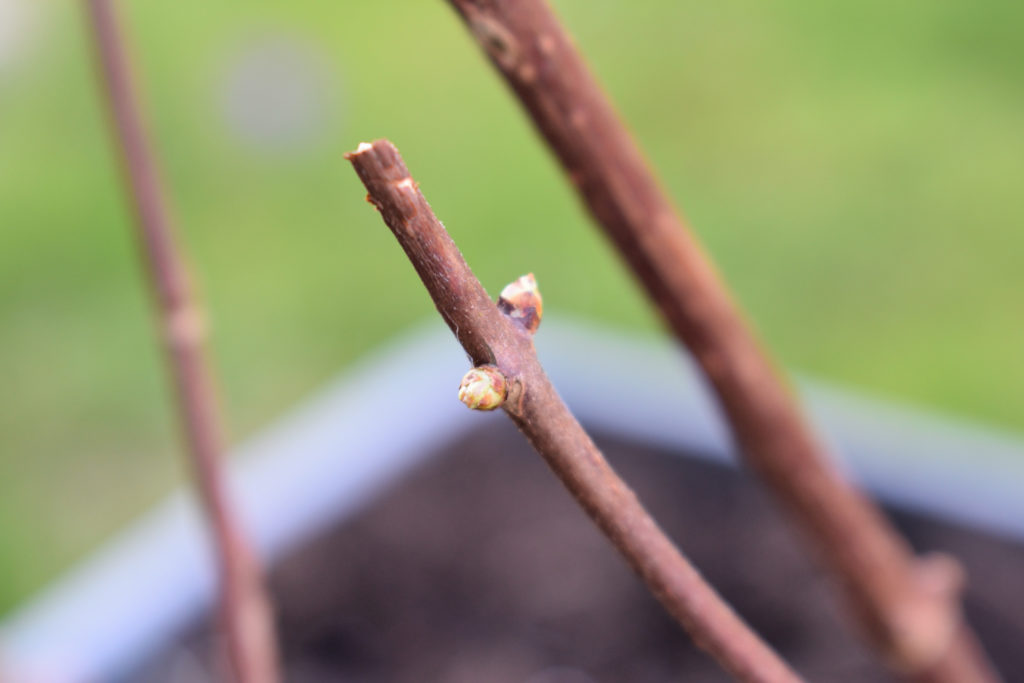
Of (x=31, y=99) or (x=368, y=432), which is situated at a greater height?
(x=31, y=99)

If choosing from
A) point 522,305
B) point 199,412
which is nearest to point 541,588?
point 199,412

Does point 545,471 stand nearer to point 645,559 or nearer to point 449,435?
point 449,435

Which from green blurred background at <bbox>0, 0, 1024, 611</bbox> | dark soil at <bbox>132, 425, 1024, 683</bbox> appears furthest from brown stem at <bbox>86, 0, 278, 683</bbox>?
green blurred background at <bbox>0, 0, 1024, 611</bbox>

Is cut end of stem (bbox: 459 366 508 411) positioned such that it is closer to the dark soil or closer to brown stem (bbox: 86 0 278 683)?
brown stem (bbox: 86 0 278 683)

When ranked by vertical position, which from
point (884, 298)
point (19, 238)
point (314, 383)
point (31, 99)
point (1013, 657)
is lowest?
point (1013, 657)

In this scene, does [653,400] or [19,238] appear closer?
[653,400]

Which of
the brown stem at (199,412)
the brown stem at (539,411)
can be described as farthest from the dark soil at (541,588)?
the brown stem at (539,411)

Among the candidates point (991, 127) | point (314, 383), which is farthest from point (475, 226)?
point (991, 127)
